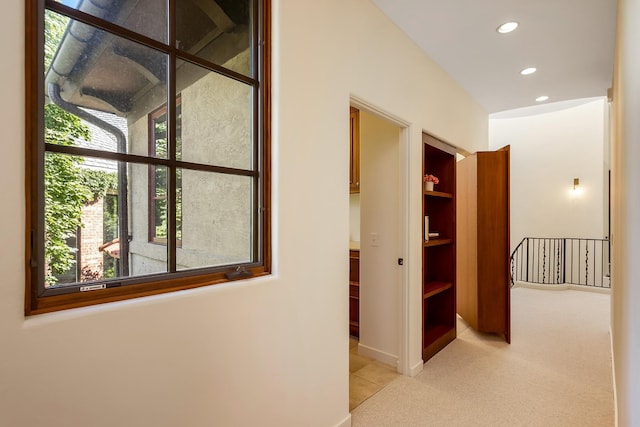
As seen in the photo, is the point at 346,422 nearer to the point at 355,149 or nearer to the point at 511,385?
the point at 511,385

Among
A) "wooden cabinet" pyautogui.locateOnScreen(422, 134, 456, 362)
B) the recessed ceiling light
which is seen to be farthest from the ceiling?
"wooden cabinet" pyautogui.locateOnScreen(422, 134, 456, 362)

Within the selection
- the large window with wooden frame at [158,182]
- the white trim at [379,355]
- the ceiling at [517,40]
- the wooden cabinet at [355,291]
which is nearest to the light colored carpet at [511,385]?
the white trim at [379,355]

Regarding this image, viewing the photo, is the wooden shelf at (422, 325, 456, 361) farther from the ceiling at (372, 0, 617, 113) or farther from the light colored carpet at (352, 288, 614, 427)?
the ceiling at (372, 0, 617, 113)

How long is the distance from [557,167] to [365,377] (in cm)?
697

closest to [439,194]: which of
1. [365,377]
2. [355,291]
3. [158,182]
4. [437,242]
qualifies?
[437,242]

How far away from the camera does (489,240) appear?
3635 mm

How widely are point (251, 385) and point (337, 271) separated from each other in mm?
810

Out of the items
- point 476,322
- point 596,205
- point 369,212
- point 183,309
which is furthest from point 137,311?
point 596,205

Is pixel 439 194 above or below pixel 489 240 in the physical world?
above

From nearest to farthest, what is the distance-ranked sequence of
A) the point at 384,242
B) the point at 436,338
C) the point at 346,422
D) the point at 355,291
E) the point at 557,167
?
1. the point at 346,422
2. the point at 384,242
3. the point at 436,338
4. the point at 355,291
5. the point at 557,167

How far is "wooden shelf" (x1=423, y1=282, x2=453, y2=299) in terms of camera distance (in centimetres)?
324

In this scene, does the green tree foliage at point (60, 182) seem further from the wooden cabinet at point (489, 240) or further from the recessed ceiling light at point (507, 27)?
the wooden cabinet at point (489, 240)

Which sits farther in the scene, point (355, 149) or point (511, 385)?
point (355, 149)

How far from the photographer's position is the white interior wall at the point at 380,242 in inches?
117
